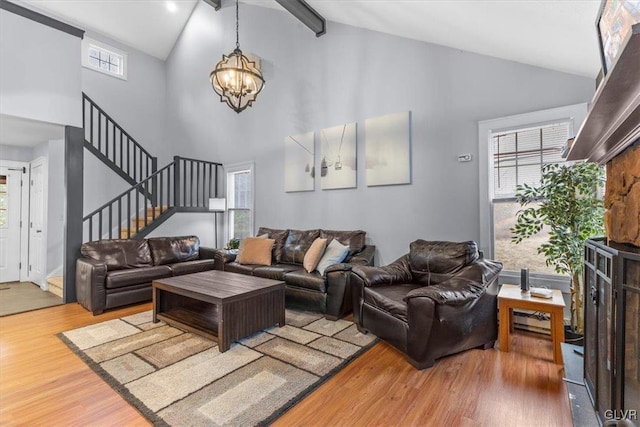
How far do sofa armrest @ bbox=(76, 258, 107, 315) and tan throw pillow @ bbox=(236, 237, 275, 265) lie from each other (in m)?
1.69

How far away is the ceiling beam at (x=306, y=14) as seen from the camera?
14.4 feet

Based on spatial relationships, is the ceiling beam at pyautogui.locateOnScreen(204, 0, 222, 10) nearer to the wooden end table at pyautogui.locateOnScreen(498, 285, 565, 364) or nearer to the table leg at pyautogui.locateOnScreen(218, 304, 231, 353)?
the table leg at pyautogui.locateOnScreen(218, 304, 231, 353)

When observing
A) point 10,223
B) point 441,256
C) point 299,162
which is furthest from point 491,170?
point 10,223

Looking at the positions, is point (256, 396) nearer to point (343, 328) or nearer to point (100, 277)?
point (343, 328)

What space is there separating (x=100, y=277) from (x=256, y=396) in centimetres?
289

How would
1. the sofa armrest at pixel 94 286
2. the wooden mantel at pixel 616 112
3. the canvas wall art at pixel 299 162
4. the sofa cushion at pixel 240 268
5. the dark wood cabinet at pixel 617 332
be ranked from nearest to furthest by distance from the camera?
the wooden mantel at pixel 616 112 < the dark wood cabinet at pixel 617 332 < the sofa armrest at pixel 94 286 < the sofa cushion at pixel 240 268 < the canvas wall art at pixel 299 162

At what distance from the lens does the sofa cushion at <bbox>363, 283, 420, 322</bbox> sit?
2556 mm

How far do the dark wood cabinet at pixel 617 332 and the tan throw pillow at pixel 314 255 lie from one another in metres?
2.77

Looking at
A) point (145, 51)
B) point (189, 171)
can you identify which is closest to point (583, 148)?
point (189, 171)

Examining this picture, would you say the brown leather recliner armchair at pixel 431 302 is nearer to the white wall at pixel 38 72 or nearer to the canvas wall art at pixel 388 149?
the canvas wall art at pixel 388 149

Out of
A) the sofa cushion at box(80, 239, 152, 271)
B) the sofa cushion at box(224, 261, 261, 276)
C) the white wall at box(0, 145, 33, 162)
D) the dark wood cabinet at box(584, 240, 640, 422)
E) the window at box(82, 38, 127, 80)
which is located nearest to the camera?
the dark wood cabinet at box(584, 240, 640, 422)

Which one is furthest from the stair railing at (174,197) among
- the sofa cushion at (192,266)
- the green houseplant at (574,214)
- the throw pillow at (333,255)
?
the green houseplant at (574,214)

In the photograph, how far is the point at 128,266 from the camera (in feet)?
14.4

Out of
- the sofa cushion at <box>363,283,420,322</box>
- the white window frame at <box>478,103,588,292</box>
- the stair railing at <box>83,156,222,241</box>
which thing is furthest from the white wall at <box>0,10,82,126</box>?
the white window frame at <box>478,103,588,292</box>
